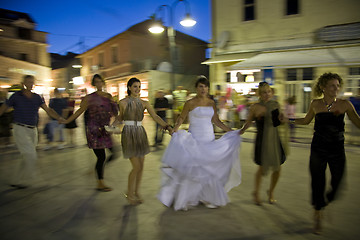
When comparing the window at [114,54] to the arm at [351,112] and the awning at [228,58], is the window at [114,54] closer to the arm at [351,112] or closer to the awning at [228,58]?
the awning at [228,58]

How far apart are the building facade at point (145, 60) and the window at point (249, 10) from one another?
7.24 m

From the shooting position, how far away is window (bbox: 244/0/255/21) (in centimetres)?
1539

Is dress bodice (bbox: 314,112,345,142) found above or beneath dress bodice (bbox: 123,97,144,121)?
beneath

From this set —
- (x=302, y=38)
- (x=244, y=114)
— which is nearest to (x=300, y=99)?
(x=302, y=38)

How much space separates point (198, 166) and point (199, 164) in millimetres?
30

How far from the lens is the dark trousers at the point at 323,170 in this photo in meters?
3.15

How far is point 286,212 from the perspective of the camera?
3645mm

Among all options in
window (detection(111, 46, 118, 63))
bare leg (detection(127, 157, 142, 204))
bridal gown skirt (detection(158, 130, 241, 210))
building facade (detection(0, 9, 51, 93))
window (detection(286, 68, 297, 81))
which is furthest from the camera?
building facade (detection(0, 9, 51, 93))

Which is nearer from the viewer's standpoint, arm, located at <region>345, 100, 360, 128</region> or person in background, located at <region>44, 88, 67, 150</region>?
arm, located at <region>345, 100, 360, 128</region>

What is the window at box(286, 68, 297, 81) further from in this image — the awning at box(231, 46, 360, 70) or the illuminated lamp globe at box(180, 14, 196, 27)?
the illuminated lamp globe at box(180, 14, 196, 27)

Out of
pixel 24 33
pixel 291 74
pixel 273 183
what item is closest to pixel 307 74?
pixel 291 74

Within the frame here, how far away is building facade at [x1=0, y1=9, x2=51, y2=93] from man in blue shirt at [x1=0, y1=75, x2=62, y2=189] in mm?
27555

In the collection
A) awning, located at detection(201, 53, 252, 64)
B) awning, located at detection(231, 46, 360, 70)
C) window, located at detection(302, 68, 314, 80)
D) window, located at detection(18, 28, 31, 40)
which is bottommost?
window, located at detection(302, 68, 314, 80)

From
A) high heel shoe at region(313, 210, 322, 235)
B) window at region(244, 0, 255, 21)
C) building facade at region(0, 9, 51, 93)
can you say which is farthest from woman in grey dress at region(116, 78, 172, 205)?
building facade at region(0, 9, 51, 93)
